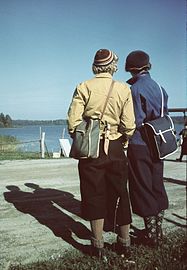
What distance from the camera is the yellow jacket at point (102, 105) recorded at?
2875 mm

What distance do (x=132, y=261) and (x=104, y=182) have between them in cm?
70

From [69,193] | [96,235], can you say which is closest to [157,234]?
[96,235]

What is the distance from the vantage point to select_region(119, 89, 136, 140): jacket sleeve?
2.97m

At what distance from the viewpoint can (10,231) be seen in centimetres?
411

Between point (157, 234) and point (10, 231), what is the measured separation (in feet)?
5.98

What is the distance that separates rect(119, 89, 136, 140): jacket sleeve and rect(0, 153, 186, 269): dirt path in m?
1.33

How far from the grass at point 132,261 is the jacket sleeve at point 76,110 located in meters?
1.13

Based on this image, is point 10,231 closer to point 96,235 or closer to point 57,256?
point 57,256

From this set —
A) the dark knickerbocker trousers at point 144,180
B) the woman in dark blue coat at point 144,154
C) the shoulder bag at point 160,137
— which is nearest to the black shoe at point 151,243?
the woman in dark blue coat at point 144,154

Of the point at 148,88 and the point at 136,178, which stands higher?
the point at 148,88

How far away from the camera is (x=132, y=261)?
2873 mm

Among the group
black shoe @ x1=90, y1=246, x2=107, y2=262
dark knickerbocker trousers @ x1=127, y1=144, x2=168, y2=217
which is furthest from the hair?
black shoe @ x1=90, y1=246, x2=107, y2=262

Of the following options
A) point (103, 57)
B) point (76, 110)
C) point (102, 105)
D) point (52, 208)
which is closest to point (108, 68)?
point (103, 57)

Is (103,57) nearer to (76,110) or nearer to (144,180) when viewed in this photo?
(76,110)
